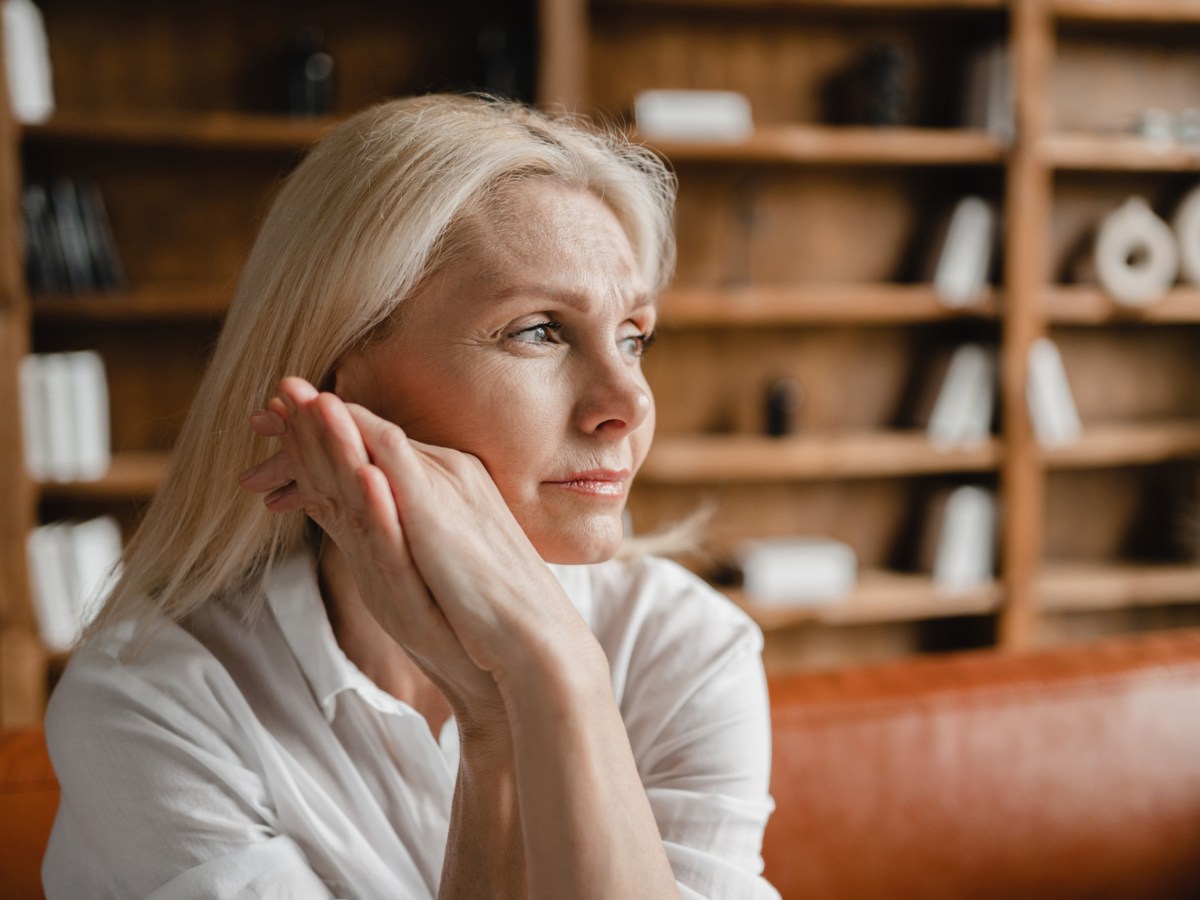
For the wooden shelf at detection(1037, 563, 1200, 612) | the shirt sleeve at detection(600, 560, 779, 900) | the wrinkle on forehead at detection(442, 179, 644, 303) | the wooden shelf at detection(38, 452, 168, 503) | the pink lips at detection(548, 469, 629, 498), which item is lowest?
the wooden shelf at detection(1037, 563, 1200, 612)

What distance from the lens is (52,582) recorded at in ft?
8.75

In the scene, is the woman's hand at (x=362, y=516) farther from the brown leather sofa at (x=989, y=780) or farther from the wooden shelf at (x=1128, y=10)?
the wooden shelf at (x=1128, y=10)

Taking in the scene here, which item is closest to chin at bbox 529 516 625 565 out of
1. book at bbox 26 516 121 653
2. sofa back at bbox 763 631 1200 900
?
sofa back at bbox 763 631 1200 900

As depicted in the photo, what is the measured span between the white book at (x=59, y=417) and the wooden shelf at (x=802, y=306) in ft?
5.36

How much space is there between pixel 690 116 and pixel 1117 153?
4.55 ft

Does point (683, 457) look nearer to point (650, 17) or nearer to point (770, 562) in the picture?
point (770, 562)

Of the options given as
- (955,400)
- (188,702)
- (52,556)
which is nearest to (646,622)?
(188,702)

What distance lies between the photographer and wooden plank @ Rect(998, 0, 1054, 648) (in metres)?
3.03

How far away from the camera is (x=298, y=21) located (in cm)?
296

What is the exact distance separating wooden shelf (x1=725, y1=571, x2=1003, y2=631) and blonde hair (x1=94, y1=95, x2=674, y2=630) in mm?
2186

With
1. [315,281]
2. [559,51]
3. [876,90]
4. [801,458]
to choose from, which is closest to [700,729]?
[315,281]

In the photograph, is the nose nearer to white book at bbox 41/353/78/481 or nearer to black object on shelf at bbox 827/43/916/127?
white book at bbox 41/353/78/481

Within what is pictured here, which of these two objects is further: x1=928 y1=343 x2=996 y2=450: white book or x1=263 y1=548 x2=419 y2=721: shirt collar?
x1=928 y1=343 x2=996 y2=450: white book

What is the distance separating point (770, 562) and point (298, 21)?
2.16 meters
